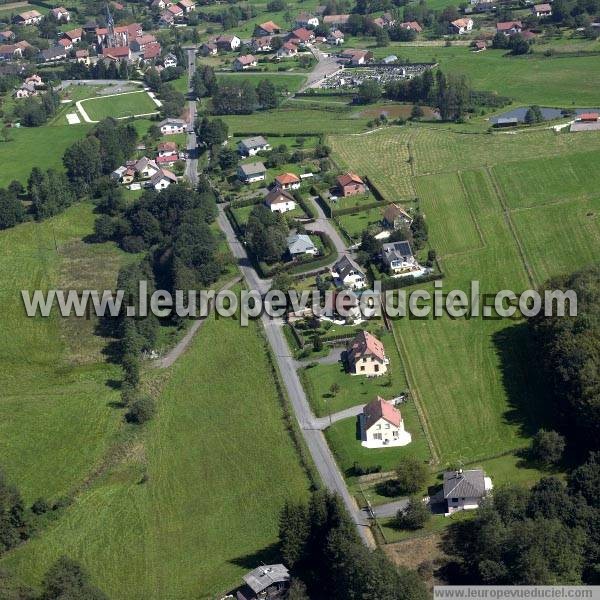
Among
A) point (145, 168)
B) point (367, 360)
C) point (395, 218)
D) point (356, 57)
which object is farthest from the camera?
point (356, 57)

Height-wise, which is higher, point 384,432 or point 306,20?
point 306,20

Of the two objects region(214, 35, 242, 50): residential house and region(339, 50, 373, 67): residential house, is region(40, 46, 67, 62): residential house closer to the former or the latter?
region(214, 35, 242, 50): residential house

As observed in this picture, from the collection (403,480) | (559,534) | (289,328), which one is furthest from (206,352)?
(559,534)

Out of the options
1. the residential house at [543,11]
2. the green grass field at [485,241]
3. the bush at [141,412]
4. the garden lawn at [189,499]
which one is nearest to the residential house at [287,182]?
the green grass field at [485,241]

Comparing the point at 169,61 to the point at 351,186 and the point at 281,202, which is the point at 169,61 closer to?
the point at 281,202

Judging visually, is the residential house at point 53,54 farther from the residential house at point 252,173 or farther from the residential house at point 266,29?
the residential house at point 252,173

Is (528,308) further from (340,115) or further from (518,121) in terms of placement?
(340,115)

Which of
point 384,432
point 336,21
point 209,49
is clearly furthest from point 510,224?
point 336,21
